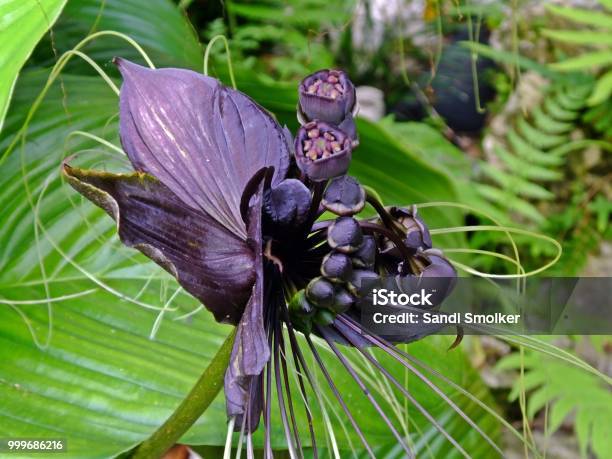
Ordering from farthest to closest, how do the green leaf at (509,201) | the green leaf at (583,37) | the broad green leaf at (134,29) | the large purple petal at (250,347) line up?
the green leaf at (509,201) → the green leaf at (583,37) → the broad green leaf at (134,29) → the large purple petal at (250,347)

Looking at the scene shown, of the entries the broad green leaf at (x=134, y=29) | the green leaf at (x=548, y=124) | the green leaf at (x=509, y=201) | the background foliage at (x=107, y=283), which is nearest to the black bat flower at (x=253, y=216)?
the background foliage at (x=107, y=283)

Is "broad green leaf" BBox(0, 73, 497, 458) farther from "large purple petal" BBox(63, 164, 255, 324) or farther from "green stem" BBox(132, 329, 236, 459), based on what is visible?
"large purple petal" BBox(63, 164, 255, 324)

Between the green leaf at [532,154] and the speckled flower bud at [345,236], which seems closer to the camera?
the speckled flower bud at [345,236]

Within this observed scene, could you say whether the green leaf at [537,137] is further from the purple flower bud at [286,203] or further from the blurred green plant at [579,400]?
the purple flower bud at [286,203]

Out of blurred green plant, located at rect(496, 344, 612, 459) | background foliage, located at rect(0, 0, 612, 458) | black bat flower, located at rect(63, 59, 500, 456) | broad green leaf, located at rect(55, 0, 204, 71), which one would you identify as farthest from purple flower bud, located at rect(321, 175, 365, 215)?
blurred green plant, located at rect(496, 344, 612, 459)

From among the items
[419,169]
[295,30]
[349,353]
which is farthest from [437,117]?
[349,353]

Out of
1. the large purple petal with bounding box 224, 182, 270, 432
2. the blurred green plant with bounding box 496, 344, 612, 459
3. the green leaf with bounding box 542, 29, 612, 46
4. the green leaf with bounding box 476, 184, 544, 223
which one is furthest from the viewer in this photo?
the green leaf with bounding box 476, 184, 544, 223

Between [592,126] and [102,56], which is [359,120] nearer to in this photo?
[102,56]
